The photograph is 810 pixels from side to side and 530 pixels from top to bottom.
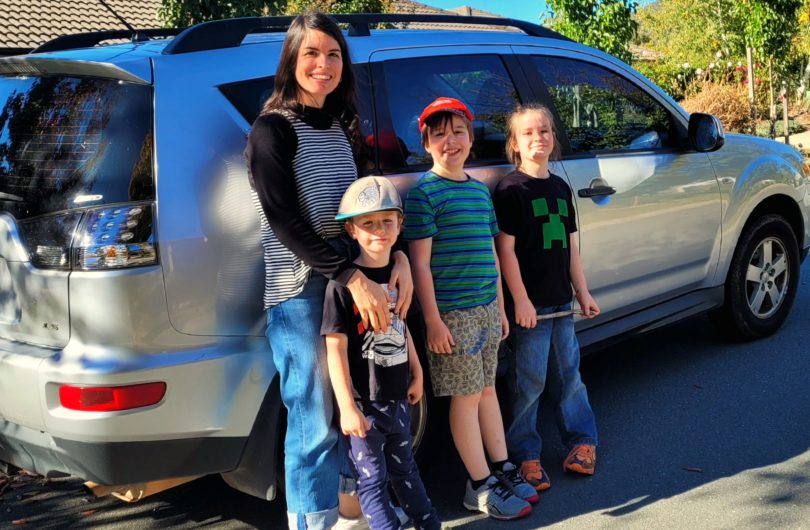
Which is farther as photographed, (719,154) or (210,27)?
(719,154)

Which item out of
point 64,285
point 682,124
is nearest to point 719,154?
point 682,124

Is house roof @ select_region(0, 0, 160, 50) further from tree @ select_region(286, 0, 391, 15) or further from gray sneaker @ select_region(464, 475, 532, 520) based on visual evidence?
gray sneaker @ select_region(464, 475, 532, 520)

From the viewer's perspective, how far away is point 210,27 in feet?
9.32

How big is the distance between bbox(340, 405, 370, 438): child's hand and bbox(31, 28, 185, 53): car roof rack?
158cm

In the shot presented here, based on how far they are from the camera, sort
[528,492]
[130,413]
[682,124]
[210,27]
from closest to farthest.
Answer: [130,413] → [210,27] → [528,492] → [682,124]

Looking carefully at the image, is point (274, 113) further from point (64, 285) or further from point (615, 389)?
point (615, 389)

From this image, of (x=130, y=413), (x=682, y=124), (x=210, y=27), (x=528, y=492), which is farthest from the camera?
(x=682, y=124)

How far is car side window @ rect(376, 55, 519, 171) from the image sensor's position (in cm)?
322

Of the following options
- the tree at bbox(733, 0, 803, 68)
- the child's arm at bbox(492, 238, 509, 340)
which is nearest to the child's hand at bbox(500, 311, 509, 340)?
the child's arm at bbox(492, 238, 509, 340)

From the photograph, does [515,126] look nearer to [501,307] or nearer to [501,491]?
[501,307]

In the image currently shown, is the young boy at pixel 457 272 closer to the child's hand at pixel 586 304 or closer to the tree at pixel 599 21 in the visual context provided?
the child's hand at pixel 586 304

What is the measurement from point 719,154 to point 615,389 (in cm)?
141

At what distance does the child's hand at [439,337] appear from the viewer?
3014 millimetres

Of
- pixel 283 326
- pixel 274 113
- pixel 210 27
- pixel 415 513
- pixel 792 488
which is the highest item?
pixel 210 27
